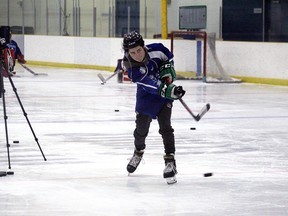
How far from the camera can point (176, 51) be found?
18.9 meters

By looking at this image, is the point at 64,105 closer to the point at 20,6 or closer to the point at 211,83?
the point at 211,83

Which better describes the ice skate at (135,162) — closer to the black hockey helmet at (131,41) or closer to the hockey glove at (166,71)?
the hockey glove at (166,71)

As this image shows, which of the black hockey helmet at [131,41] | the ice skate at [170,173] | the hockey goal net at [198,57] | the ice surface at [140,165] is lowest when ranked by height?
the ice surface at [140,165]

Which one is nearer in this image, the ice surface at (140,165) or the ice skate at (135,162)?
the ice surface at (140,165)

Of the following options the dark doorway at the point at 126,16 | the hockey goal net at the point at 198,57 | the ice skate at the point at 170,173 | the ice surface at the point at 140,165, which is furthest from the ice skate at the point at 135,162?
the dark doorway at the point at 126,16

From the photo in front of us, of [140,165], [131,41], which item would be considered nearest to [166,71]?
[131,41]

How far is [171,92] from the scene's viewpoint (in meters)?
5.97

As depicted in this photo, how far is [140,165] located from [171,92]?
3.90 feet

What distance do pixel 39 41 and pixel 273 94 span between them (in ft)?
36.0

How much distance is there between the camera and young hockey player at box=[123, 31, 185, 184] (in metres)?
6.04

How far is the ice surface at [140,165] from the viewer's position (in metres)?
5.41

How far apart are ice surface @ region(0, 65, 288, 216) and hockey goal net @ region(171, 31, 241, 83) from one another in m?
3.99

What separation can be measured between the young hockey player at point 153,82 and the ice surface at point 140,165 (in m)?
0.33

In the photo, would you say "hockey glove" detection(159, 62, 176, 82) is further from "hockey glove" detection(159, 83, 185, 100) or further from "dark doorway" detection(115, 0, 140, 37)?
"dark doorway" detection(115, 0, 140, 37)
